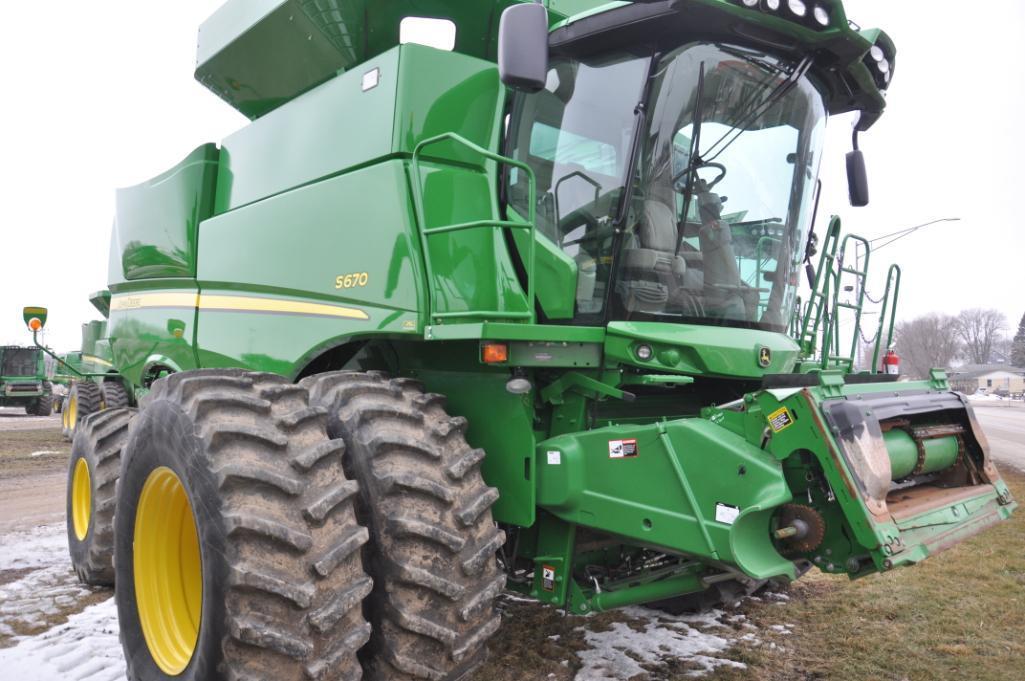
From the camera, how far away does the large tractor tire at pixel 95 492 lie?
473 cm

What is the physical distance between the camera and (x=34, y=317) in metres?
9.34

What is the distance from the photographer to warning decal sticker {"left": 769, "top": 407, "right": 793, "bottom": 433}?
2.81 meters

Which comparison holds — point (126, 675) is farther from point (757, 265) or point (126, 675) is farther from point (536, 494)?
point (757, 265)

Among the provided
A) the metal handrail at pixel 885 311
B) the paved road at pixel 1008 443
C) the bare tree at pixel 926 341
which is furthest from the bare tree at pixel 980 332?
the metal handrail at pixel 885 311

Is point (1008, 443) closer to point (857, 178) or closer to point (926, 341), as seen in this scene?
point (857, 178)

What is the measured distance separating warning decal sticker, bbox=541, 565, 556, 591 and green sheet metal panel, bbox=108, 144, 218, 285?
303cm

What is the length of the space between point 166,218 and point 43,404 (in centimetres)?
2107

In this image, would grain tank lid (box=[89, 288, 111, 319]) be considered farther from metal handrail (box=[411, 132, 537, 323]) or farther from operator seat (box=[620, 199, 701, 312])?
operator seat (box=[620, 199, 701, 312])

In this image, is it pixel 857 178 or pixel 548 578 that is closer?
pixel 548 578

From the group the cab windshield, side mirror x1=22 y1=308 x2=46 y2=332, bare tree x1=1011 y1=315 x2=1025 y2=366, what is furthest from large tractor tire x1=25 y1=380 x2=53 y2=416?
bare tree x1=1011 y1=315 x2=1025 y2=366

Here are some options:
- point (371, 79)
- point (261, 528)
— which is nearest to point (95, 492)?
point (261, 528)

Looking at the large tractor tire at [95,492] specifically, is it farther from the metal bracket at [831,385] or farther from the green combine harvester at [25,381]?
the green combine harvester at [25,381]

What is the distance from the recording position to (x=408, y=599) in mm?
2740

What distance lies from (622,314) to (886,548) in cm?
136
